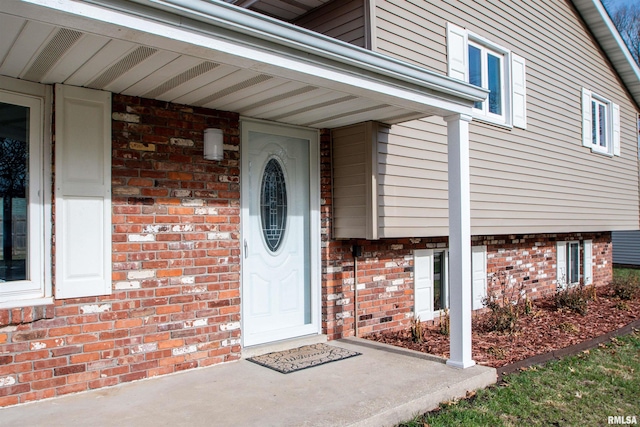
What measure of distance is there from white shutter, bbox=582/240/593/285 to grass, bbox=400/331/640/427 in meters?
5.90

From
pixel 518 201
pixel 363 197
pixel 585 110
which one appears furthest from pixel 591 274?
pixel 363 197

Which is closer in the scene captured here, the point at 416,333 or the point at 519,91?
the point at 416,333

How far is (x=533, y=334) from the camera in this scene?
21.7 feet

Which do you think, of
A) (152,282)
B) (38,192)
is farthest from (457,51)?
(38,192)

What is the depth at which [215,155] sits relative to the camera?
479cm

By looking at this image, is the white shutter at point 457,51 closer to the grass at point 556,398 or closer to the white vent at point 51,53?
the grass at point 556,398

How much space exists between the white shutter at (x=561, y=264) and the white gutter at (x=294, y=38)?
→ 20.8 feet

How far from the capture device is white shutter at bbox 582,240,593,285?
1120 centimetres

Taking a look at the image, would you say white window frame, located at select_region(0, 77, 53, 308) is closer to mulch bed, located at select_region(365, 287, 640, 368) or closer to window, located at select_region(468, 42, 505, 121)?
mulch bed, located at select_region(365, 287, 640, 368)

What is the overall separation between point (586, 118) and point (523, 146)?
2.70m

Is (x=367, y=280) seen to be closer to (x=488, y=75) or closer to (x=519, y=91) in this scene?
(x=488, y=75)

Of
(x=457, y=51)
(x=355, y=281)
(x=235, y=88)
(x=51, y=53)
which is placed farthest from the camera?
(x=457, y=51)

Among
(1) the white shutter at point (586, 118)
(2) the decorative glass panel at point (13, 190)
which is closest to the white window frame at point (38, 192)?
(2) the decorative glass panel at point (13, 190)

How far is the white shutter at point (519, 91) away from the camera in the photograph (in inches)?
310
